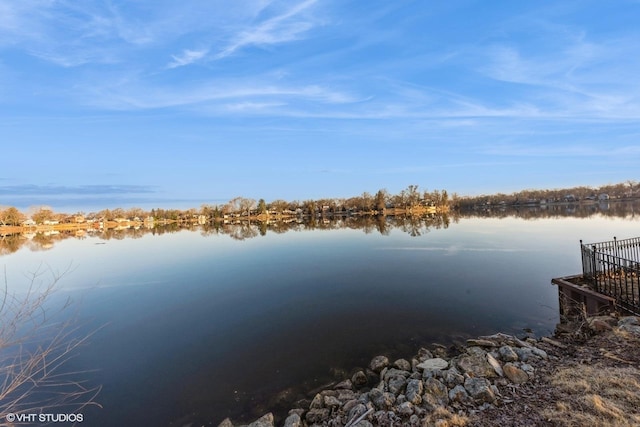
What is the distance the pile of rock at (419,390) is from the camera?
462 cm

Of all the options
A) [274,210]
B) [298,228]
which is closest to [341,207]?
[274,210]

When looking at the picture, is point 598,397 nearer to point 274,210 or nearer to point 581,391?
point 581,391

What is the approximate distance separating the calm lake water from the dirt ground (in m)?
2.75

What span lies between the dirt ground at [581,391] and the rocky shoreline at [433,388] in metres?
0.12

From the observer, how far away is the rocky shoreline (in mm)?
4551

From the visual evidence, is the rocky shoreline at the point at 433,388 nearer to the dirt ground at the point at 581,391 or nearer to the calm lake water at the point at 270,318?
the dirt ground at the point at 581,391

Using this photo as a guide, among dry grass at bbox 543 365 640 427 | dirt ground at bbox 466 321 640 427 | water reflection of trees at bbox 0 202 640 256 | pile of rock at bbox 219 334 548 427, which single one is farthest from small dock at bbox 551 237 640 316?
water reflection of trees at bbox 0 202 640 256

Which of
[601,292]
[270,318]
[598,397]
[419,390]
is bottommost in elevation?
[270,318]

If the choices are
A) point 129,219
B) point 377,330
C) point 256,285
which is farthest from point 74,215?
point 377,330

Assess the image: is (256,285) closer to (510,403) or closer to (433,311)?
(433,311)

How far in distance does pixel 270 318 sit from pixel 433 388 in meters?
6.48

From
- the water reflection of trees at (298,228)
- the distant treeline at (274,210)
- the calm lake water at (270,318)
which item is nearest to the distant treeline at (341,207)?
the distant treeline at (274,210)

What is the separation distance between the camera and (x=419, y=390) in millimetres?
5168

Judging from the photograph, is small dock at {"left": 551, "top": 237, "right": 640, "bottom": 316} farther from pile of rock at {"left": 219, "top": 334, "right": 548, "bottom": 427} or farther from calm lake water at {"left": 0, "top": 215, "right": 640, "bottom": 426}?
pile of rock at {"left": 219, "top": 334, "right": 548, "bottom": 427}
